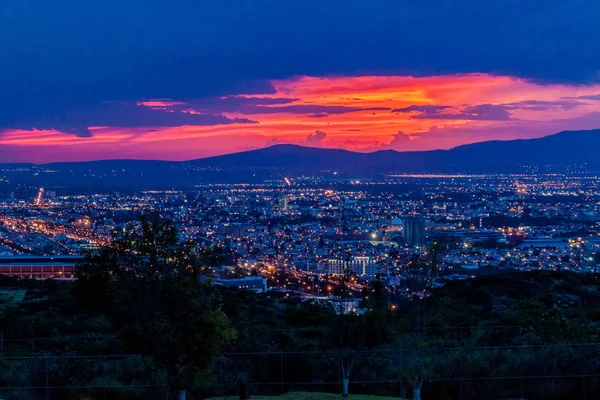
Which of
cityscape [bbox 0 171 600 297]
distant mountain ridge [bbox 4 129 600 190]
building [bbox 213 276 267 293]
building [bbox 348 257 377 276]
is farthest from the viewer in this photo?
distant mountain ridge [bbox 4 129 600 190]

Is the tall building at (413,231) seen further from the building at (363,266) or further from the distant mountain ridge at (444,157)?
the distant mountain ridge at (444,157)

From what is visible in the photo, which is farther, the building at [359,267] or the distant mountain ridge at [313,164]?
the distant mountain ridge at [313,164]

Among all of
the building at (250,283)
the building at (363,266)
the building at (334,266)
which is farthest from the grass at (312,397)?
the building at (334,266)

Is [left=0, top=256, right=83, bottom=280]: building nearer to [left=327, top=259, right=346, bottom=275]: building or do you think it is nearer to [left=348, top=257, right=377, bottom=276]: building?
[left=327, top=259, right=346, bottom=275]: building

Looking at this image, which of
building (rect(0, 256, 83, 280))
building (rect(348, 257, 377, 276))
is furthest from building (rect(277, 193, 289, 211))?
building (rect(348, 257, 377, 276))

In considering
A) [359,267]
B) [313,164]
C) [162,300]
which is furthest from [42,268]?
[313,164]

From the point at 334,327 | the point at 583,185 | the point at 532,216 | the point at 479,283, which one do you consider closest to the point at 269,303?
the point at 479,283

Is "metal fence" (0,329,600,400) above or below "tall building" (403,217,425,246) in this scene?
above
